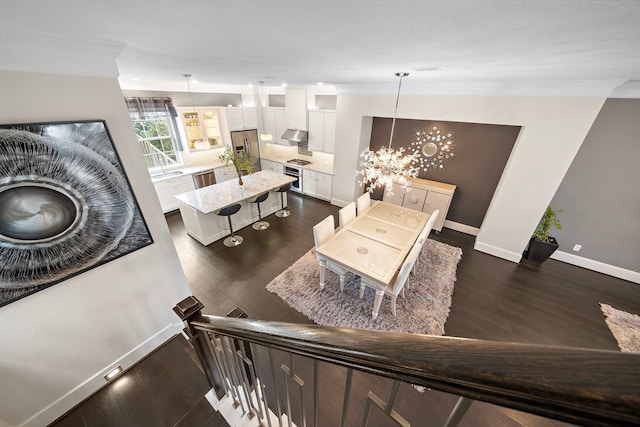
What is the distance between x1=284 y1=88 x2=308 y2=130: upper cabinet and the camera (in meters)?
5.92

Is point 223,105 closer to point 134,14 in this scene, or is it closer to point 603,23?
point 134,14

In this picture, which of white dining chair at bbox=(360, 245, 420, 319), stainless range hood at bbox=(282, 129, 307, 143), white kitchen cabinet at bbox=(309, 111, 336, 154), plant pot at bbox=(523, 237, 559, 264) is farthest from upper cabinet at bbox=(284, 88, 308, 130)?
plant pot at bbox=(523, 237, 559, 264)

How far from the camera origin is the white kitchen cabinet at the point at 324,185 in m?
5.97

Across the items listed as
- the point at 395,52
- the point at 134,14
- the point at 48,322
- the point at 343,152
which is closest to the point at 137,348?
the point at 48,322

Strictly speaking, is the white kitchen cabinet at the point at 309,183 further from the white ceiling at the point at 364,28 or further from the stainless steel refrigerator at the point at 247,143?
the white ceiling at the point at 364,28

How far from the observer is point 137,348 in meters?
2.38

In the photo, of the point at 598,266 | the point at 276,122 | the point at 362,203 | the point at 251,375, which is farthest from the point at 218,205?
the point at 598,266

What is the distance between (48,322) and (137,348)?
0.80 metres

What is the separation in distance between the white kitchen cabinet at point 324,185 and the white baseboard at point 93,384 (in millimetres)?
4307

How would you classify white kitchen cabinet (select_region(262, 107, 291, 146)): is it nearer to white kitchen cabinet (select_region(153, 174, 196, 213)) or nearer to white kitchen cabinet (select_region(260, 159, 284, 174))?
white kitchen cabinet (select_region(260, 159, 284, 174))

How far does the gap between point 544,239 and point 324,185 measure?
444cm

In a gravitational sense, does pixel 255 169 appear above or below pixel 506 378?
below

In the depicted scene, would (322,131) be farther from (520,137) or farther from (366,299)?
(366,299)

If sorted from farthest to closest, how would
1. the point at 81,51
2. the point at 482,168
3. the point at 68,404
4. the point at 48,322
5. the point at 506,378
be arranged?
the point at 482,168
the point at 68,404
the point at 48,322
the point at 81,51
the point at 506,378
